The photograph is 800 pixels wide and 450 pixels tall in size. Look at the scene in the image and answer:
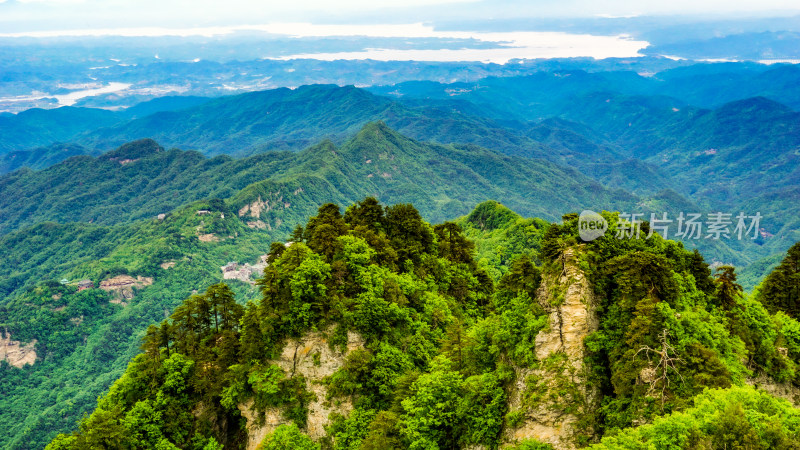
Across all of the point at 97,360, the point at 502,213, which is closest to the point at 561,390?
the point at 502,213

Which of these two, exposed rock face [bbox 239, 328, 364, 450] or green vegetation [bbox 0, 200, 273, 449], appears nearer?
exposed rock face [bbox 239, 328, 364, 450]

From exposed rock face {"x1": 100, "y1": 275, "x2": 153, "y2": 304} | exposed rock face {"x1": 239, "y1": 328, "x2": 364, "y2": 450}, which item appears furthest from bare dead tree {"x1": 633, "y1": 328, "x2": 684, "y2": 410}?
exposed rock face {"x1": 100, "y1": 275, "x2": 153, "y2": 304}

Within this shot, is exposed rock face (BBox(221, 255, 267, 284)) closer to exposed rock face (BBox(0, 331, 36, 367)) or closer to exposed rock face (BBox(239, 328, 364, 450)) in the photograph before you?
exposed rock face (BBox(0, 331, 36, 367))

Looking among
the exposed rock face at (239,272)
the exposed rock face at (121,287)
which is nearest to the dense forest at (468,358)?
the exposed rock face at (121,287)

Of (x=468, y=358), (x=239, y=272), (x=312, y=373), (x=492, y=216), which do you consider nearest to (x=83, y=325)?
(x=239, y=272)

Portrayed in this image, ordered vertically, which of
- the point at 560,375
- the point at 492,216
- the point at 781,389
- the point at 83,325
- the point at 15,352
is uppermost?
the point at 560,375

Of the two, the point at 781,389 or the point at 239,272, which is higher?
the point at 781,389

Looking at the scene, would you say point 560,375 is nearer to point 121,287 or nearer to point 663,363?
point 663,363
